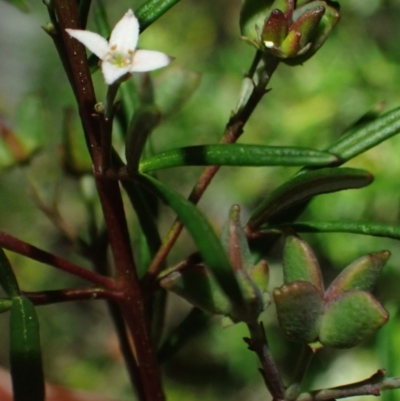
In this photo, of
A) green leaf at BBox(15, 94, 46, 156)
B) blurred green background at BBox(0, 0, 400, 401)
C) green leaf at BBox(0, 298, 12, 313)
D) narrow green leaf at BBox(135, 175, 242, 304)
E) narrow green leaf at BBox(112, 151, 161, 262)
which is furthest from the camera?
blurred green background at BBox(0, 0, 400, 401)

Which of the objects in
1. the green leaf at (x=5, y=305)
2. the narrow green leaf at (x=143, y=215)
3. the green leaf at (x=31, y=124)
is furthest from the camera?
the green leaf at (x=31, y=124)

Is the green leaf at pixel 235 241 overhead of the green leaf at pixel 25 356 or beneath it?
overhead

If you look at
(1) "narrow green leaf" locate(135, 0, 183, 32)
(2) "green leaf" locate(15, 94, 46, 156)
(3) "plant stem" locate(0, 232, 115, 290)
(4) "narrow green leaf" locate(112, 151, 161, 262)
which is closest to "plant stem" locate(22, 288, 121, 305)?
(3) "plant stem" locate(0, 232, 115, 290)

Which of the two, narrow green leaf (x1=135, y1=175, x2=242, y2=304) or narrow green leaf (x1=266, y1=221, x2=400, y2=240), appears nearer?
narrow green leaf (x1=135, y1=175, x2=242, y2=304)

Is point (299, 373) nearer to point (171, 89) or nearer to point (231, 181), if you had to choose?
point (171, 89)

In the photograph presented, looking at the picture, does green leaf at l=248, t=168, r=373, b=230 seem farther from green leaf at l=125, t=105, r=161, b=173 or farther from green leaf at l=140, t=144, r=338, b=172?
green leaf at l=125, t=105, r=161, b=173

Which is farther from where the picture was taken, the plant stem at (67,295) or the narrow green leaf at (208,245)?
the plant stem at (67,295)

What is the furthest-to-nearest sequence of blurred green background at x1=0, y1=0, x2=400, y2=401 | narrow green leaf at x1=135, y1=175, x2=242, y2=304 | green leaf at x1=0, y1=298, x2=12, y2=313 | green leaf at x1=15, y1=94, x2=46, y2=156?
blurred green background at x1=0, y1=0, x2=400, y2=401 < green leaf at x1=15, y1=94, x2=46, y2=156 < green leaf at x1=0, y1=298, x2=12, y2=313 < narrow green leaf at x1=135, y1=175, x2=242, y2=304

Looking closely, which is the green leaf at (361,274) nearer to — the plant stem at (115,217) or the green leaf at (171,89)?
the plant stem at (115,217)

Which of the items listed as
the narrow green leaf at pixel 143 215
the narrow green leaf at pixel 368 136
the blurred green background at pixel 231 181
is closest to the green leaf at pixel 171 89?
the narrow green leaf at pixel 143 215

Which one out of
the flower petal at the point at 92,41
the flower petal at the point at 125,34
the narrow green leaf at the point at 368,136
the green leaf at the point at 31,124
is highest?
the green leaf at the point at 31,124
